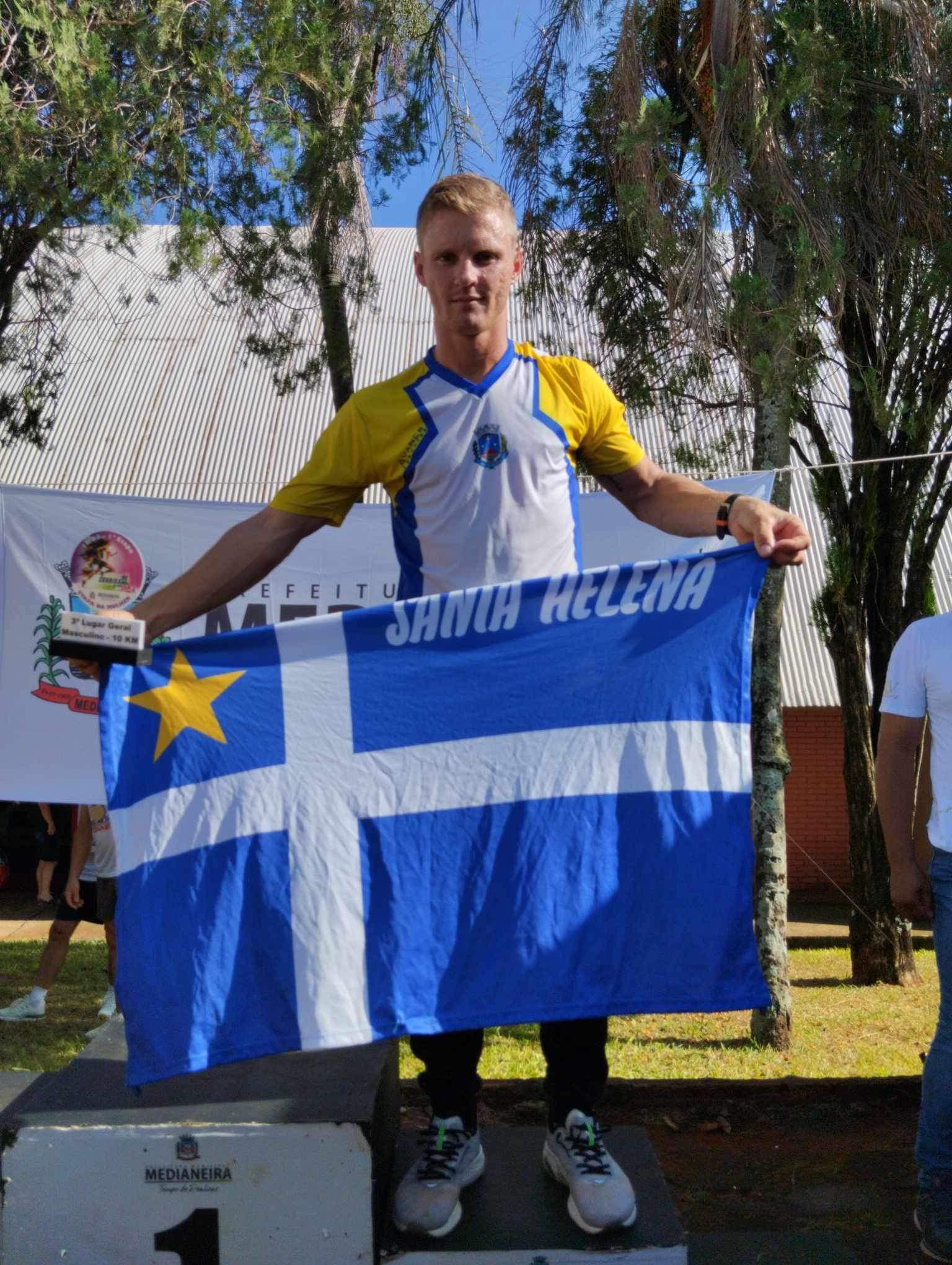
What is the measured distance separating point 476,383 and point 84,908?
568cm

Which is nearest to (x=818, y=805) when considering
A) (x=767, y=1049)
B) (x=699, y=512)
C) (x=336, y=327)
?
(x=767, y=1049)

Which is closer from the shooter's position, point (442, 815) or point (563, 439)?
point (442, 815)

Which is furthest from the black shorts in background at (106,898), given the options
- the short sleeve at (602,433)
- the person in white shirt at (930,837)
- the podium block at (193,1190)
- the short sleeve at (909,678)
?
the short sleeve at (602,433)

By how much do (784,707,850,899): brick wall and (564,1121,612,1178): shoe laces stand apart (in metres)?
14.6

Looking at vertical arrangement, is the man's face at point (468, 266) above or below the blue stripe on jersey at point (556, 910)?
above

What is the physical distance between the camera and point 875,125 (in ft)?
23.3

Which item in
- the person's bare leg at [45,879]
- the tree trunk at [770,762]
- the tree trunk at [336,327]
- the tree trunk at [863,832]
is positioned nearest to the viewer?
the tree trunk at [770,762]

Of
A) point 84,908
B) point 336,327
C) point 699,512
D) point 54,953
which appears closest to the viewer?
point 699,512

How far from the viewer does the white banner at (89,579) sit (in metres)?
6.99

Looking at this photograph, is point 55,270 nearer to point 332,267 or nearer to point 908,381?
point 332,267

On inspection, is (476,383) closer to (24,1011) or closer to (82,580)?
(82,580)

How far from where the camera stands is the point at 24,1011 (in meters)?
7.93

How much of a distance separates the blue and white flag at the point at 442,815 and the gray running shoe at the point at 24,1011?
19.0 ft

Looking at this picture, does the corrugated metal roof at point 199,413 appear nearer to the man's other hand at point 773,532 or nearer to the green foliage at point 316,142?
the green foliage at point 316,142
